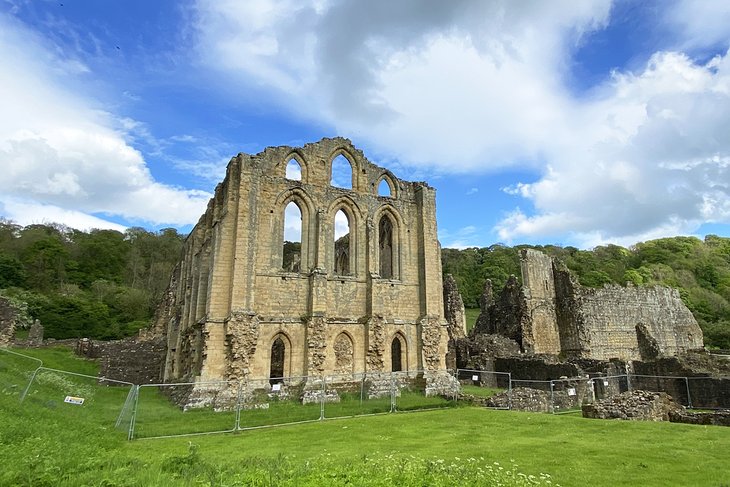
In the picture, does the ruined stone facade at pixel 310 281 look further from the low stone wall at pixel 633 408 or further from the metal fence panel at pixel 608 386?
the low stone wall at pixel 633 408

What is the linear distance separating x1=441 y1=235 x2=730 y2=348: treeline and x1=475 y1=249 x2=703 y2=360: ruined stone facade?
21028mm

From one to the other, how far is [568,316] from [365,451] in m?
33.9

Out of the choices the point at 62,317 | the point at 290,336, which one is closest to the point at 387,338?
the point at 290,336

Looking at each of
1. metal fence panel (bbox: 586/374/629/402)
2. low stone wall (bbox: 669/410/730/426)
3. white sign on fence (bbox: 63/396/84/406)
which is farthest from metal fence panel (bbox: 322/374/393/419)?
low stone wall (bbox: 669/410/730/426)

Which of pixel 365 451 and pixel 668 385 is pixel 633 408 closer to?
pixel 668 385

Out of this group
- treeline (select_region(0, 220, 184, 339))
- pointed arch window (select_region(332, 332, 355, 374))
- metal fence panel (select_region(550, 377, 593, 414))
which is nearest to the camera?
metal fence panel (select_region(550, 377, 593, 414))

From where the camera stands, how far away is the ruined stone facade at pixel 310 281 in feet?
64.9

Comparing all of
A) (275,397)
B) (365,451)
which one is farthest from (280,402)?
(365,451)

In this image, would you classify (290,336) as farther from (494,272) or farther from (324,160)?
(494,272)

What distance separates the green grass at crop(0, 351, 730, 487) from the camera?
5906 millimetres

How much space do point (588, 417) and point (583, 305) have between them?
27.1 meters

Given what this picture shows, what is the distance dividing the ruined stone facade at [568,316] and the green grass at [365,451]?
22.5 meters

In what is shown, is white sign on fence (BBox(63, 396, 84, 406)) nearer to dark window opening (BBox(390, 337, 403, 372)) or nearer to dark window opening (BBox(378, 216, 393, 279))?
dark window opening (BBox(390, 337, 403, 372))

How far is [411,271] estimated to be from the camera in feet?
79.4
